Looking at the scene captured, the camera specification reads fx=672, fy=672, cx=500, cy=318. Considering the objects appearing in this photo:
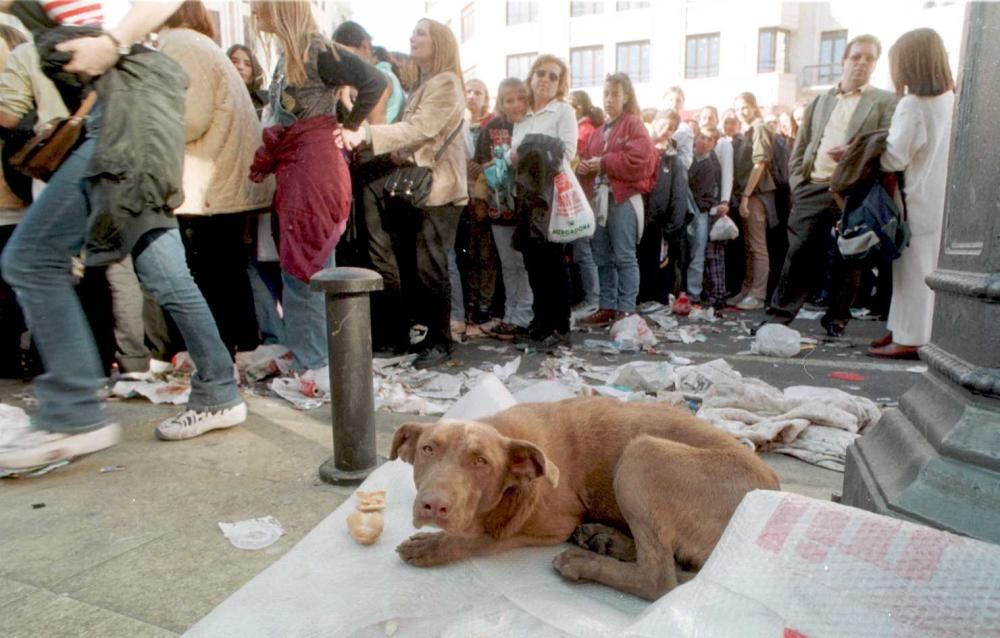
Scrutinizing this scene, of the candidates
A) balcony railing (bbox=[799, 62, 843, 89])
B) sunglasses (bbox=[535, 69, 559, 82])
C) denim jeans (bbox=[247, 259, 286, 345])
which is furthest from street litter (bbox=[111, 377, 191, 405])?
balcony railing (bbox=[799, 62, 843, 89])

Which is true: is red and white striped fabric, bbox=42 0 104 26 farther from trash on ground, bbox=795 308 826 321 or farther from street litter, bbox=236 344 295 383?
trash on ground, bbox=795 308 826 321

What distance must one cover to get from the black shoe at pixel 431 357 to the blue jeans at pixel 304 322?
2.52ft

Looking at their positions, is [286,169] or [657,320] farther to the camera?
[657,320]

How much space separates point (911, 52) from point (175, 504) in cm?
555

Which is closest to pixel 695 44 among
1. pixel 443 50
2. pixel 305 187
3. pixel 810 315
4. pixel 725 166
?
A: pixel 725 166

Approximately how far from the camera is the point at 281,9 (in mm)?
4141

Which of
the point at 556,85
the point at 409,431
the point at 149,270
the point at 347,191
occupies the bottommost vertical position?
the point at 409,431

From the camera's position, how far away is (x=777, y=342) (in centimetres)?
585

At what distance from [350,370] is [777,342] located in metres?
4.22

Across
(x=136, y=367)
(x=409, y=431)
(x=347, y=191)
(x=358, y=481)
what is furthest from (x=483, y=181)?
(x=409, y=431)

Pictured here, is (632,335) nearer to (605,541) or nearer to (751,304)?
A: (751,304)

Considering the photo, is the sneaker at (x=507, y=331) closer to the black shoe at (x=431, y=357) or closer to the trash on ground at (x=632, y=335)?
the trash on ground at (x=632, y=335)

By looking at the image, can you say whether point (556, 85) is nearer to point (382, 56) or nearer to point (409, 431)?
point (382, 56)

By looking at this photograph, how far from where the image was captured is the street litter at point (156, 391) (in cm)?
430
